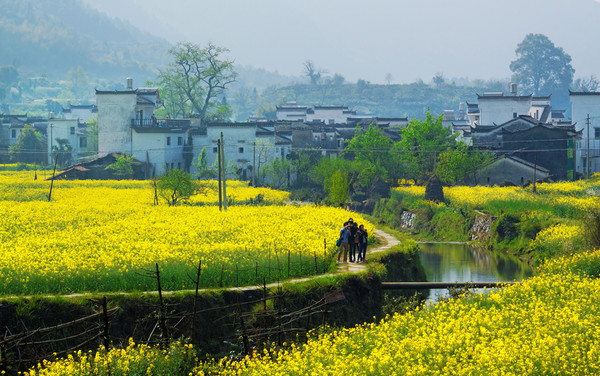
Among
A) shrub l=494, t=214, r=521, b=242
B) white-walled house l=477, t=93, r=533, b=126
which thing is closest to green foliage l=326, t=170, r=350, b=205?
shrub l=494, t=214, r=521, b=242

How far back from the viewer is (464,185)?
240 ft

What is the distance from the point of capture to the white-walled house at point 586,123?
3607 inches

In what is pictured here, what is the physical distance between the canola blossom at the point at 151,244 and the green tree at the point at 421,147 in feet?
→ 96.6

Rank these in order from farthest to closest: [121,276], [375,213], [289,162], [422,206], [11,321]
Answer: [289,162] < [375,213] < [422,206] < [121,276] < [11,321]

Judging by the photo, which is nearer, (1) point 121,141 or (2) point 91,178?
(2) point 91,178

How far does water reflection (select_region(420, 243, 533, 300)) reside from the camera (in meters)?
39.3

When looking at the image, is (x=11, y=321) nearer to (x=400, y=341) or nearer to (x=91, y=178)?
(x=400, y=341)

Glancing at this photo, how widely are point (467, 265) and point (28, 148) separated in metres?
73.6

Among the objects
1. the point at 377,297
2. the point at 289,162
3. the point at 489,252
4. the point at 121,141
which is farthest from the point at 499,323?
the point at 121,141

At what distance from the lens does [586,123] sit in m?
97.6

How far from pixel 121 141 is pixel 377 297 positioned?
6377 cm

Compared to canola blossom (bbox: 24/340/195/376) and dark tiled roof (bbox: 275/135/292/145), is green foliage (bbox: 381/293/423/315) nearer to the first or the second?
canola blossom (bbox: 24/340/195/376)

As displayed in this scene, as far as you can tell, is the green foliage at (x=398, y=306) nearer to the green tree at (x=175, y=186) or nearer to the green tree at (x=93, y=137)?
the green tree at (x=175, y=186)

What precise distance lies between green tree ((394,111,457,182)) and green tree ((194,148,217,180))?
60.8ft
